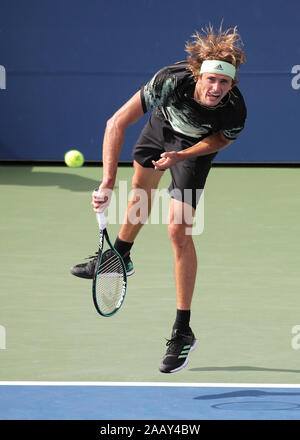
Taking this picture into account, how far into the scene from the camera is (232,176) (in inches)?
543

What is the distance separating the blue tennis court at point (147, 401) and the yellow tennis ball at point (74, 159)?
872 centimetres

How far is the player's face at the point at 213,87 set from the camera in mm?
5430

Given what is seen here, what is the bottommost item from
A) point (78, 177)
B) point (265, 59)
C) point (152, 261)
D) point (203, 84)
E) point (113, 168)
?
point (113, 168)

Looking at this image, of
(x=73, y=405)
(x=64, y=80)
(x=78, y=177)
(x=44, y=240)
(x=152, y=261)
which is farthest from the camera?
(x=64, y=80)

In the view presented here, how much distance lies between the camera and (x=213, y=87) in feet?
17.8

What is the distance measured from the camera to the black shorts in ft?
19.2

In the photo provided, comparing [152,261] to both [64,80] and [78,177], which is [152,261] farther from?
[64,80]

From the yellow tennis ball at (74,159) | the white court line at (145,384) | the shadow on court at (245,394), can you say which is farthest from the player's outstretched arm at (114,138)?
the yellow tennis ball at (74,159)

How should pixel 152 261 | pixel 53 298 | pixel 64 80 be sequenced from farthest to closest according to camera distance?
pixel 64 80 → pixel 152 261 → pixel 53 298

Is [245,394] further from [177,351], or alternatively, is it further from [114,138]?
[114,138]

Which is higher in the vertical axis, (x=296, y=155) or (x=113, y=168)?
(x=296, y=155)

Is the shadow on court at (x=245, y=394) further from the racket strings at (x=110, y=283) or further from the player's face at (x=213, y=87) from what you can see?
the player's face at (x=213, y=87)

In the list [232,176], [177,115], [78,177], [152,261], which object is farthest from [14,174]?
[177,115]

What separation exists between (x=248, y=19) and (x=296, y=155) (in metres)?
2.00
